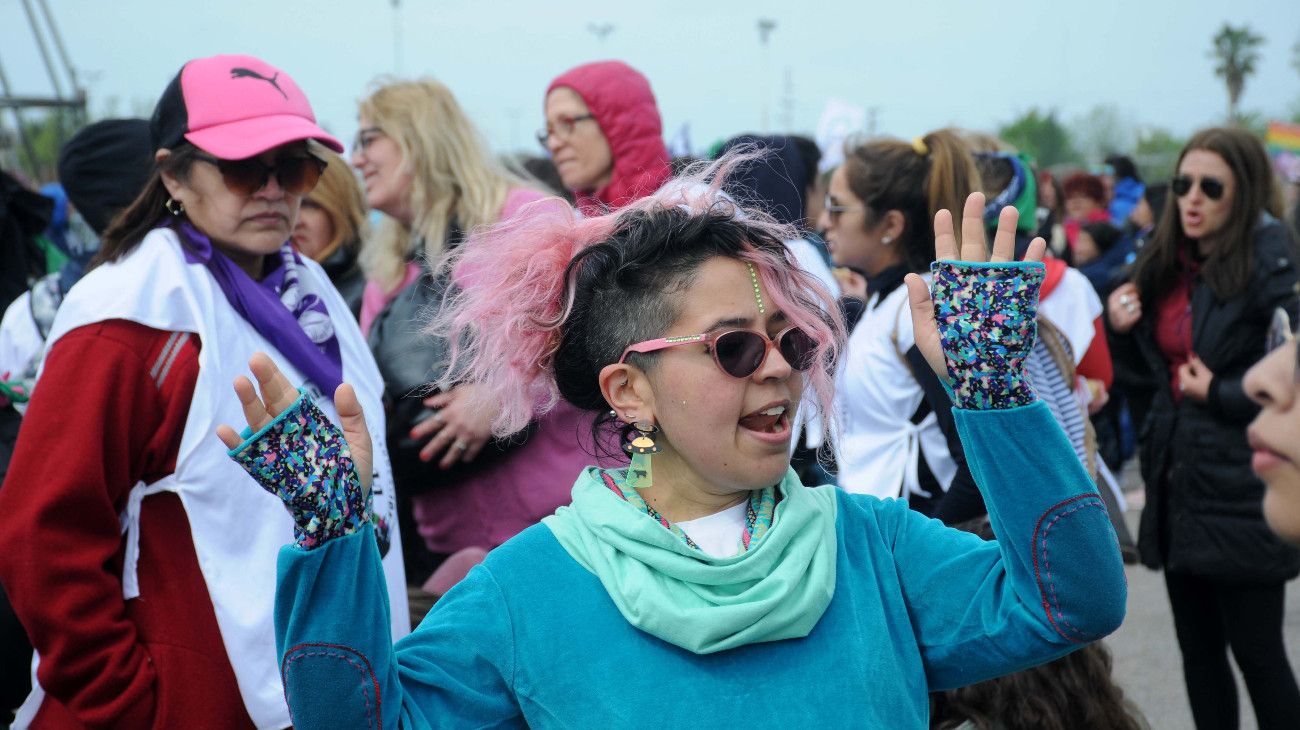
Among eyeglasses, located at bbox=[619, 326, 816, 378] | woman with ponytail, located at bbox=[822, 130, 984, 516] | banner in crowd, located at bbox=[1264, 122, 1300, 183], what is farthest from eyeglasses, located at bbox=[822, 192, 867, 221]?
banner in crowd, located at bbox=[1264, 122, 1300, 183]

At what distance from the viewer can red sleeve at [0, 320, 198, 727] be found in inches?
92.4

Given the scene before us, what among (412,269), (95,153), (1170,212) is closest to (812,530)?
(412,269)

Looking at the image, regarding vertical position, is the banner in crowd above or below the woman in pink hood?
below

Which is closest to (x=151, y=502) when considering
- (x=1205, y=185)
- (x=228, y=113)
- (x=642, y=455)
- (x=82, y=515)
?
(x=82, y=515)

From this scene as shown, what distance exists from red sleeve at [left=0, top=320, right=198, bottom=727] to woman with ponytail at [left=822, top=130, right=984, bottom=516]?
5.63 feet

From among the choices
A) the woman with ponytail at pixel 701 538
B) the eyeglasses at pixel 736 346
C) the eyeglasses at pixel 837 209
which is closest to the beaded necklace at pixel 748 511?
the woman with ponytail at pixel 701 538

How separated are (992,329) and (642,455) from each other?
640 millimetres

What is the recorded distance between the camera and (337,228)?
475cm

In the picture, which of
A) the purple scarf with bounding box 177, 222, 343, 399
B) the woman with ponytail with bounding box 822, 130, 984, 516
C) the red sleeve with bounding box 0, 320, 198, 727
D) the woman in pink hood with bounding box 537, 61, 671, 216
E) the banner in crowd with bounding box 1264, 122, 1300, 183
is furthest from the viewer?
the banner in crowd with bounding box 1264, 122, 1300, 183

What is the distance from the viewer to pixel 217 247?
2.82 meters

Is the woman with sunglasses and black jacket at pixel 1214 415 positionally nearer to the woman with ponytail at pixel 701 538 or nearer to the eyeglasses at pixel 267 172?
the woman with ponytail at pixel 701 538

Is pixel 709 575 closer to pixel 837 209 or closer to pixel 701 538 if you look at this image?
pixel 701 538

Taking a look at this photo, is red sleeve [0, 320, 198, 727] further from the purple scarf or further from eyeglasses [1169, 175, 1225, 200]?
eyeglasses [1169, 175, 1225, 200]

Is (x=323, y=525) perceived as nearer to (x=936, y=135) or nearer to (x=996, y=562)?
(x=996, y=562)
